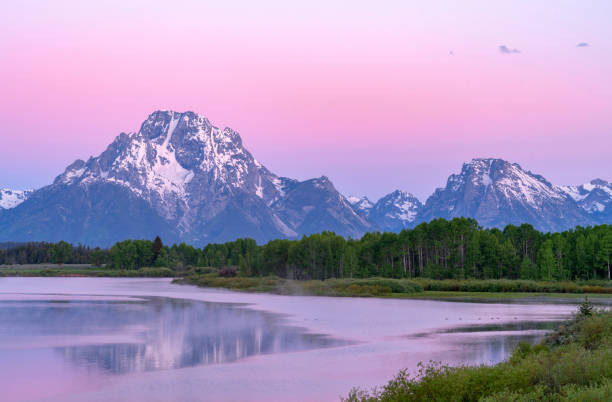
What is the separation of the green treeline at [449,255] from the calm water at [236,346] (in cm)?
4132

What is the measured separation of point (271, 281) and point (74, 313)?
6129cm

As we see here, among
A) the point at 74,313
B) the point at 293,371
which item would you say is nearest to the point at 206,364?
the point at 293,371

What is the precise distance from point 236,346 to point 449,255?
88.4 metres

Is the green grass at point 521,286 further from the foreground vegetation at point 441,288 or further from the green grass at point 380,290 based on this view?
the green grass at point 380,290

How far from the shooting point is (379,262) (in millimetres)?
137875

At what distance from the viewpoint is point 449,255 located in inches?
4956

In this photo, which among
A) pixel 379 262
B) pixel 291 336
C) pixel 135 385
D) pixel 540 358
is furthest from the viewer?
pixel 379 262

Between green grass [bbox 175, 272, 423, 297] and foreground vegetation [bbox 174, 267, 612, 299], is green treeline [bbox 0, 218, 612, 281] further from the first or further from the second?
green grass [bbox 175, 272, 423, 297]

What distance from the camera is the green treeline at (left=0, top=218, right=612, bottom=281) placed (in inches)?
4365

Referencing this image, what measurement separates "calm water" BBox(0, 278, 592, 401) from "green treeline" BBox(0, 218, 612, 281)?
41316mm

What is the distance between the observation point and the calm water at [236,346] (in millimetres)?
29812

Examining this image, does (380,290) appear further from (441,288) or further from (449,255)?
(449,255)

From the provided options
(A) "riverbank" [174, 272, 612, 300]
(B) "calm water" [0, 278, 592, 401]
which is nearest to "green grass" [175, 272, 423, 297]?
(A) "riverbank" [174, 272, 612, 300]

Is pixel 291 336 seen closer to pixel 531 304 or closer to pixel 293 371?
pixel 293 371
